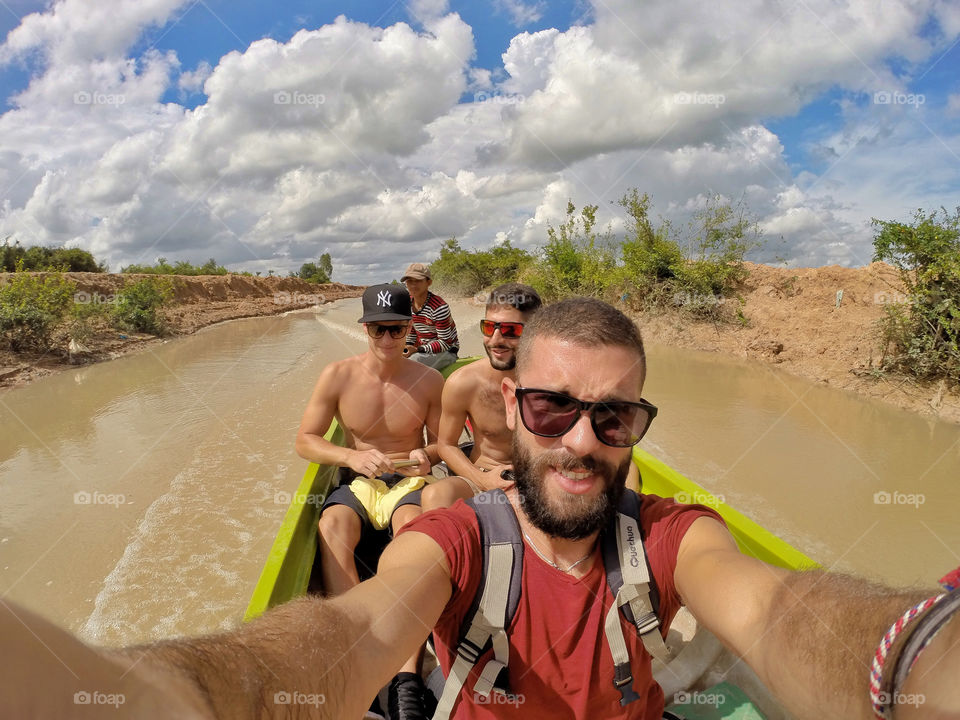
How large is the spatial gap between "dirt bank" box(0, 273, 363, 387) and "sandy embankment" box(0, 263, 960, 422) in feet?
0.15

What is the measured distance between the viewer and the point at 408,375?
10.7ft

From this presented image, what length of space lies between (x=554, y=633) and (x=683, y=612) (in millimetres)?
1598

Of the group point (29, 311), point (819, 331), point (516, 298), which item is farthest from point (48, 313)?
point (819, 331)

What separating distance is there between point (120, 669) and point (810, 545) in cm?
472

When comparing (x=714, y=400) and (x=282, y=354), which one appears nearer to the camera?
(x=714, y=400)

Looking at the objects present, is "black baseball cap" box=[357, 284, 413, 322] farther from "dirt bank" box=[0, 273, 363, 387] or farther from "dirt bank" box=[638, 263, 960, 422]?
"dirt bank" box=[0, 273, 363, 387]

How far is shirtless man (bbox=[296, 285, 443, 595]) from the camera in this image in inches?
104

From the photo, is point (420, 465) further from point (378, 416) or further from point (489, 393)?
point (489, 393)

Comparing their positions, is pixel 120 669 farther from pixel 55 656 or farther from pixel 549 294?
pixel 549 294

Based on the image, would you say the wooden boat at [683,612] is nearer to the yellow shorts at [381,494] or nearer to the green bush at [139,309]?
the yellow shorts at [381,494]

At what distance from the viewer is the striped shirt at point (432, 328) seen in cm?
576

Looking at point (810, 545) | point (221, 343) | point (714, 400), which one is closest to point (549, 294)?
point (714, 400)

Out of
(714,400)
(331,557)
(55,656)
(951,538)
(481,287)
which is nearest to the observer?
(55,656)

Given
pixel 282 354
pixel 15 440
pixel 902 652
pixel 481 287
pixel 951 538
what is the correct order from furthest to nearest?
pixel 481 287
pixel 282 354
pixel 15 440
pixel 951 538
pixel 902 652
